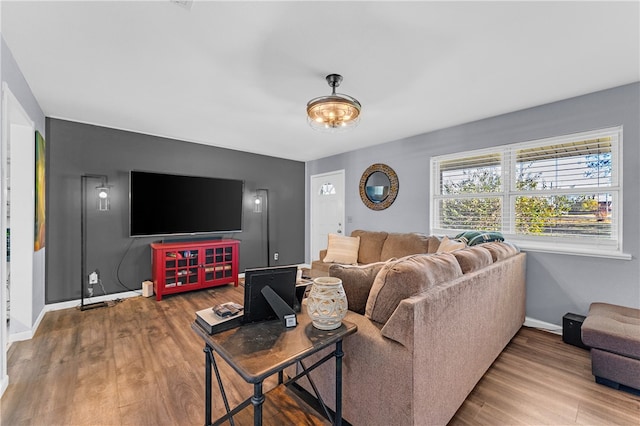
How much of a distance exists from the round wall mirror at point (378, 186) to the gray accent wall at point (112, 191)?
2.15 m

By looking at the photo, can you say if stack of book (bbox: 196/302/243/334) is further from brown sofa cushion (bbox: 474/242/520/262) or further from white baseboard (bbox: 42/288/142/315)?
white baseboard (bbox: 42/288/142/315)

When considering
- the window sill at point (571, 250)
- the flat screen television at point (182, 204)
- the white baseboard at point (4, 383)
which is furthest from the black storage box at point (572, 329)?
the white baseboard at point (4, 383)

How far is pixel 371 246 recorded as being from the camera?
4.11m

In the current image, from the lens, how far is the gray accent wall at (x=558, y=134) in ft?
7.97

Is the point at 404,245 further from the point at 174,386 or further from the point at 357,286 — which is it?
the point at 174,386

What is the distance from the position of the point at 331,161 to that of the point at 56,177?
404cm

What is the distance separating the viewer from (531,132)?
2979mm

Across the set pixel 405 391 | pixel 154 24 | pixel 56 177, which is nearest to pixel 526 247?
pixel 405 391

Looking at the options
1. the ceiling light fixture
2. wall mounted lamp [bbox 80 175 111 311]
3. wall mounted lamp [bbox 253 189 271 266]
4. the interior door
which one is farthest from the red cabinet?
the ceiling light fixture

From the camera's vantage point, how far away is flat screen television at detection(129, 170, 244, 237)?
3.76 meters

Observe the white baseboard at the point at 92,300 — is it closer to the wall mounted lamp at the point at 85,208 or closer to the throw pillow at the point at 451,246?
the wall mounted lamp at the point at 85,208

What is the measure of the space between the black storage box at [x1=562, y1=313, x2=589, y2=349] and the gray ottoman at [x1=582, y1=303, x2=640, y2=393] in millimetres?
413

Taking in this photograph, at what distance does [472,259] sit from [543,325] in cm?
181

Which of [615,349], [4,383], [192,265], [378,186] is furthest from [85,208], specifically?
[615,349]
